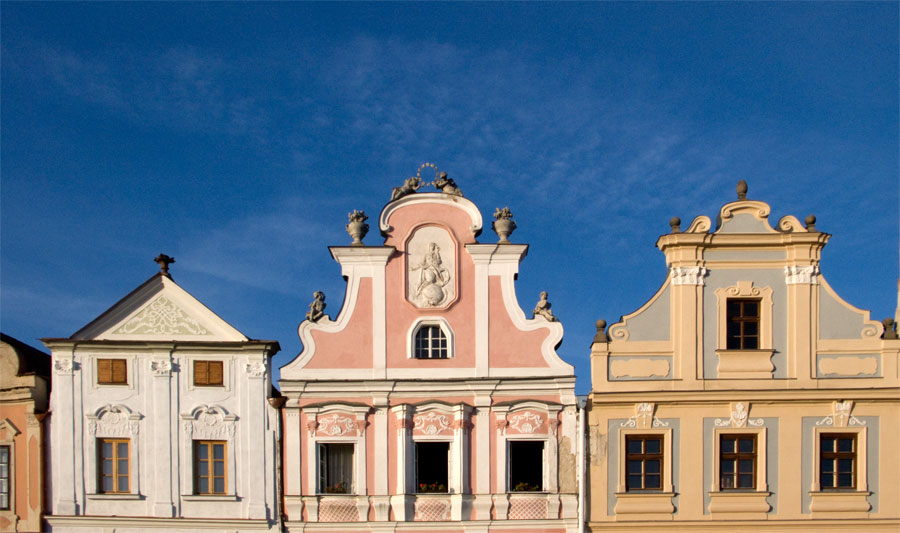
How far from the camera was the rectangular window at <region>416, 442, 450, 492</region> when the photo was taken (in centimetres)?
2491

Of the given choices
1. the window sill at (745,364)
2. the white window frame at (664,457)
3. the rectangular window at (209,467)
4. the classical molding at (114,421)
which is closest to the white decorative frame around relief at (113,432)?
the classical molding at (114,421)

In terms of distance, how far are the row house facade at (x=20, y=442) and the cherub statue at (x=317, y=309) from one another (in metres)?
6.76

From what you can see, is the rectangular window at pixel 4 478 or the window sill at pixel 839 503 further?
the rectangular window at pixel 4 478

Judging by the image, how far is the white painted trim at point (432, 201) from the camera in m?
25.8

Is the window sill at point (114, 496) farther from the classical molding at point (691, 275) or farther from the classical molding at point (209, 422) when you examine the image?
the classical molding at point (691, 275)

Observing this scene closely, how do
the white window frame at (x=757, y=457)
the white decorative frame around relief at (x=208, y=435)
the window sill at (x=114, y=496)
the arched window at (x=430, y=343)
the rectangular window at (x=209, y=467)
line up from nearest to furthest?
the white window frame at (x=757, y=457), the window sill at (x=114, y=496), the white decorative frame around relief at (x=208, y=435), the rectangular window at (x=209, y=467), the arched window at (x=430, y=343)

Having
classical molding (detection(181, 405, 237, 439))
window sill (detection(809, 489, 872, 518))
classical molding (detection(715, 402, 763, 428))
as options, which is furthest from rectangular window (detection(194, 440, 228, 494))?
window sill (detection(809, 489, 872, 518))

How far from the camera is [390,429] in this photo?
2481cm

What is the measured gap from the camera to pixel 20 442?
24.8m

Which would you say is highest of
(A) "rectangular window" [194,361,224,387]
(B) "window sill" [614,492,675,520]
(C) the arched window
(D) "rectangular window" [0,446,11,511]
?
(C) the arched window

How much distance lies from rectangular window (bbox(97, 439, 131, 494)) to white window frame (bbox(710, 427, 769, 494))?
1407 centimetres

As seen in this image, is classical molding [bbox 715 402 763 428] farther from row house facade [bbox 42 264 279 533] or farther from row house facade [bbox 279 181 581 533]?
row house facade [bbox 42 264 279 533]

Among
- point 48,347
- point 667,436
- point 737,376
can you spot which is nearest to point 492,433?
point 667,436

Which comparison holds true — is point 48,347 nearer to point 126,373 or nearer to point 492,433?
point 126,373
